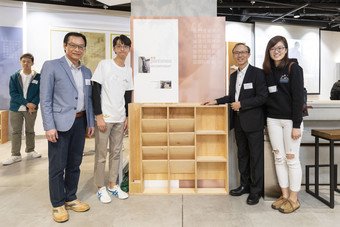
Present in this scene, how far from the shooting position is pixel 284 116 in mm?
2920

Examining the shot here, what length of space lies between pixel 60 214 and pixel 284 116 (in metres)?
2.30

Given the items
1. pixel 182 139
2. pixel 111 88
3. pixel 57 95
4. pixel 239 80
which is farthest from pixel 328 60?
pixel 57 95

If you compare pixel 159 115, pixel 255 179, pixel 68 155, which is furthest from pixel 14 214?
pixel 255 179

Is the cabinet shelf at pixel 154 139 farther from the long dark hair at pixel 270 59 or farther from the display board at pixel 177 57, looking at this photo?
the long dark hair at pixel 270 59

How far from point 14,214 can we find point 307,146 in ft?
10.9

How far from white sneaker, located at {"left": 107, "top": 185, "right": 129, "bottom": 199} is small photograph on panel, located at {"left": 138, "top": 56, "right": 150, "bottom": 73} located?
54.1 inches

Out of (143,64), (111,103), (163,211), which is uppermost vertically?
(143,64)

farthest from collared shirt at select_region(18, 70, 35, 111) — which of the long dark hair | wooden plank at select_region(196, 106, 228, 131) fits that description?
the long dark hair

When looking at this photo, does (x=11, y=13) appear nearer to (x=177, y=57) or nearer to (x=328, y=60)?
(x=177, y=57)

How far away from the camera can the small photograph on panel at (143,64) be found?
3.56 metres

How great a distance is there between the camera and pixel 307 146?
368 centimetres

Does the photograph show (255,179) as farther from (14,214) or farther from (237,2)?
(237,2)

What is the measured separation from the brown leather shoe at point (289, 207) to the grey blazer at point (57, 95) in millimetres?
2164

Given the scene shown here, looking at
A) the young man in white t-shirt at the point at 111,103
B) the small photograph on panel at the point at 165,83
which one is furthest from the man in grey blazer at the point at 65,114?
the small photograph on panel at the point at 165,83
